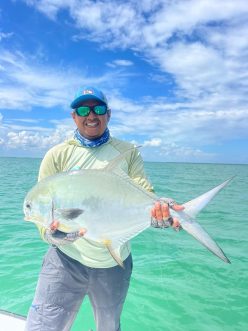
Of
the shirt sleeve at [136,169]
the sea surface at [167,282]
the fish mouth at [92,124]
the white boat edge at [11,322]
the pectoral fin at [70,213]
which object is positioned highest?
the fish mouth at [92,124]

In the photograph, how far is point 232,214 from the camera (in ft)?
49.5

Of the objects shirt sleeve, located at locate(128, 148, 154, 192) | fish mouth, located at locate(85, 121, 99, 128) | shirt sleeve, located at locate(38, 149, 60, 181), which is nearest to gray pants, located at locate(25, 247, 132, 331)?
shirt sleeve, located at locate(38, 149, 60, 181)

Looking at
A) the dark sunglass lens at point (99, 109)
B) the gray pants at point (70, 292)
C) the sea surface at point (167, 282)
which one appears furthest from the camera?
the sea surface at point (167, 282)

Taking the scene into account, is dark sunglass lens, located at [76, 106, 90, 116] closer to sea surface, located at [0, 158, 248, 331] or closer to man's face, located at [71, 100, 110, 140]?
man's face, located at [71, 100, 110, 140]

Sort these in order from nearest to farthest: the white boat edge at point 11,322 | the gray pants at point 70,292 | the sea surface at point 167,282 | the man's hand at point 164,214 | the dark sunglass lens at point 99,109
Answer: the man's hand at point 164,214, the gray pants at point 70,292, the dark sunglass lens at point 99,109, the white boat edge at point 11,322, the sea surface at point 167,282

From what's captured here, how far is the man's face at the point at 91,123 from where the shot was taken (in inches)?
115

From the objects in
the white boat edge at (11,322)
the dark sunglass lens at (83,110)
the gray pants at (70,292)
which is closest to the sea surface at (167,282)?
the white boat edge at (11,322)

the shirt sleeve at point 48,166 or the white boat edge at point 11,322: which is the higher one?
the shirt sleeve at point 48,166

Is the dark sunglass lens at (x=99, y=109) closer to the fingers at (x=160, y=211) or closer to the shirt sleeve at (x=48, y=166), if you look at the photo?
the shirt sleeve at (x=48, y=166)

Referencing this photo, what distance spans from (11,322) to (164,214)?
2.44 meters

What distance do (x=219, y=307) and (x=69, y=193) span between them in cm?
451

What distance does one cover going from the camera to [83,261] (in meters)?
2.87

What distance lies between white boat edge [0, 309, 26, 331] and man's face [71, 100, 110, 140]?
220 cm

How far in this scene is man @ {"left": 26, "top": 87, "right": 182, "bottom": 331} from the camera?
2.83 meters
